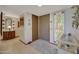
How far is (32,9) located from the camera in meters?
1.83

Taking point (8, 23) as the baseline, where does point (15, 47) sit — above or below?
below

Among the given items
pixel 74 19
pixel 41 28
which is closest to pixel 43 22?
pixel 41 28

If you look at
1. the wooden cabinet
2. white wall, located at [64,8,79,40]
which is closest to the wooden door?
the wooden cabinet

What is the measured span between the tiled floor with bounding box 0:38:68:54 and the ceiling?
2.13ft

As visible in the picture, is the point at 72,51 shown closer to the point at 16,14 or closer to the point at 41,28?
the point at 41,28

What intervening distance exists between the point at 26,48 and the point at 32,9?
34.1 inches

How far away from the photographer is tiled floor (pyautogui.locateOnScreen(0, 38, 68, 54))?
1.77 metres

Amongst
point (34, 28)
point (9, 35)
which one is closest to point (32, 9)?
point (34, 28)

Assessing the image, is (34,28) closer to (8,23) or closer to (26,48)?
(26,48)

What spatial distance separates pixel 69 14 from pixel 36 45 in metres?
1.00

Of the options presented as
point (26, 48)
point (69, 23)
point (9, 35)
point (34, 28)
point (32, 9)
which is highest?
point (32, 9)
